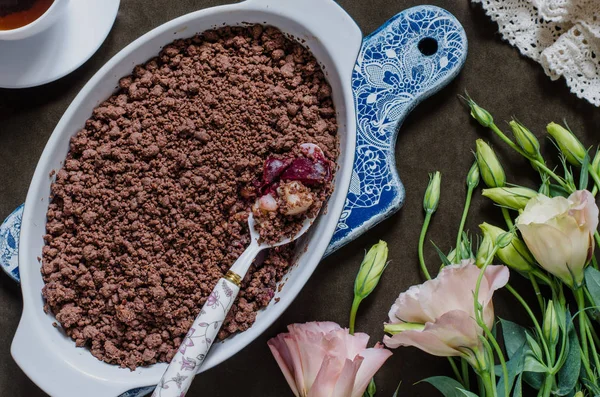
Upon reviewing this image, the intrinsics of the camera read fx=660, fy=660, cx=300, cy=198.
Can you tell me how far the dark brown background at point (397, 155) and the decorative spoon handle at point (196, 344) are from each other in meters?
0.23

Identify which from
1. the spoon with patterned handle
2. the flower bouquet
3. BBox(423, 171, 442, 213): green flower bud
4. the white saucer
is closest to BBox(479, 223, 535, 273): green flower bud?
the flower bouquet

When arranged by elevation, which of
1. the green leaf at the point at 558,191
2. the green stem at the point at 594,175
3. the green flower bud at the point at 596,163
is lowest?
the green leaf at the point at 558,191

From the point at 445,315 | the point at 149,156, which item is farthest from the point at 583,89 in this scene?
the point at 149,156

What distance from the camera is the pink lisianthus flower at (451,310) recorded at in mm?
927

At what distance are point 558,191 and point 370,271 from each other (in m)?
0.37

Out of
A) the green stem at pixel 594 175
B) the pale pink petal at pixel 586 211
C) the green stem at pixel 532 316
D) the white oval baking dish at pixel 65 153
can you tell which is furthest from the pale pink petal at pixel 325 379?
the green stem at pixel 594 175

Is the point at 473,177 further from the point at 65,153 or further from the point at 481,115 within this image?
the point at 65,153

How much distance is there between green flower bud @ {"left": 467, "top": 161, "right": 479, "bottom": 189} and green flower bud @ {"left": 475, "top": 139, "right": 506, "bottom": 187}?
0.06ft

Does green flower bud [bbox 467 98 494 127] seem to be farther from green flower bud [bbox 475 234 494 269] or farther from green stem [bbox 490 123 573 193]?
green flower bud [bbox 475 234 494 269]

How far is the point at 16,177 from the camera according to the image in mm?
1220

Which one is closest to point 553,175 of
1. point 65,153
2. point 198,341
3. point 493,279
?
point 493,279

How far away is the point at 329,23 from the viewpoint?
1.02 m

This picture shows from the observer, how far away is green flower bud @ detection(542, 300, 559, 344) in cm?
102

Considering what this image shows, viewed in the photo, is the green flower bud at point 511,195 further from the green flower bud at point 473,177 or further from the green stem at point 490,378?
the green stem at point 490,378
